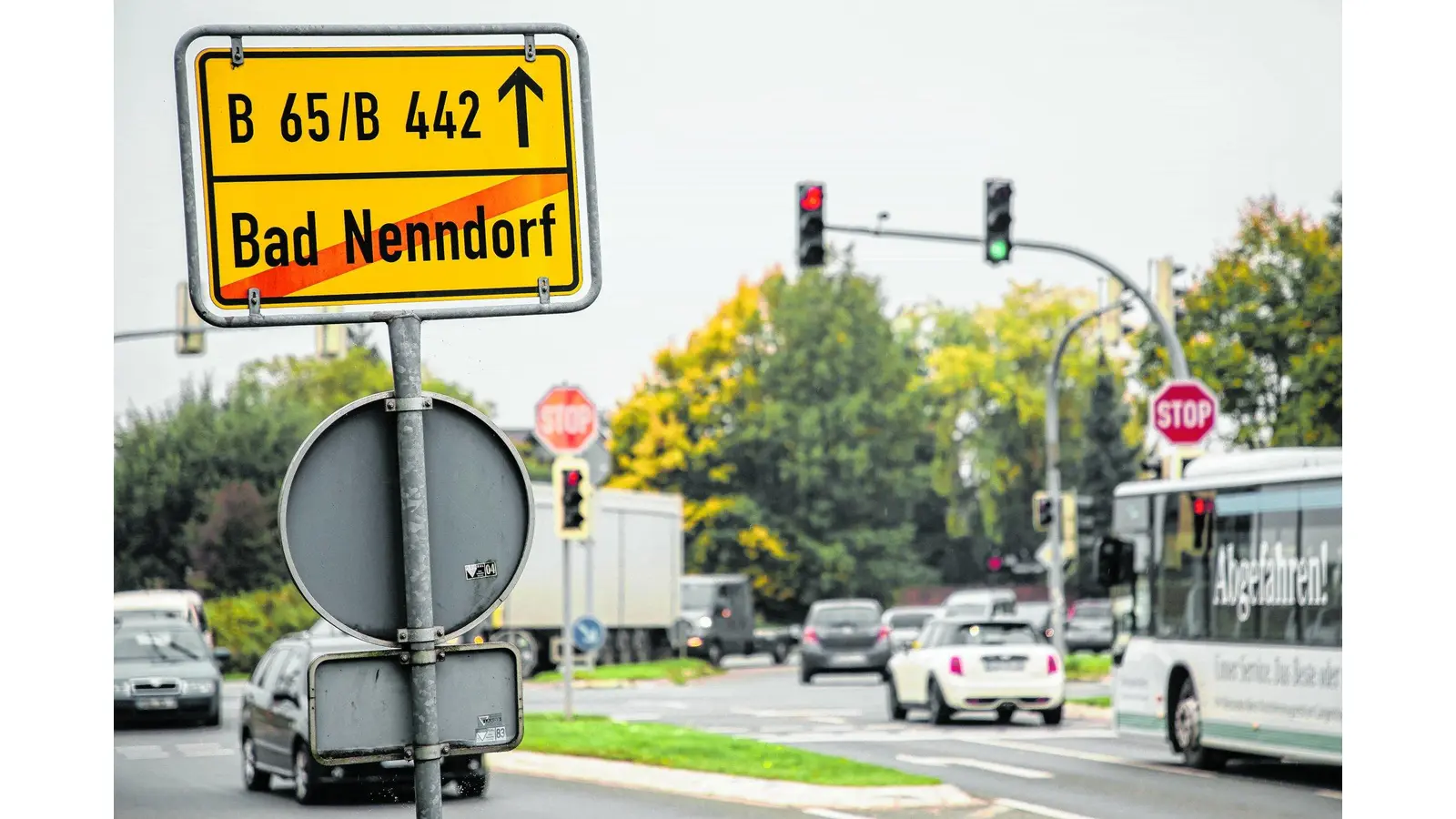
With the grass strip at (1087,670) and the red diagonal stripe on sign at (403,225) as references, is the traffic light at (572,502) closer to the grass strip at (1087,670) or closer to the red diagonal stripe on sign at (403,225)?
the red diagonal stripe on sign at (403,225)

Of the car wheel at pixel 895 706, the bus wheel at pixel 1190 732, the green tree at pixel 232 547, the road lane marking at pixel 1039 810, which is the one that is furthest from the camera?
the green tree at pixel 232 547

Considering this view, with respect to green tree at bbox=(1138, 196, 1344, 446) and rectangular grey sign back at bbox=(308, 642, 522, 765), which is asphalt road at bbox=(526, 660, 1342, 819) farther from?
rectangular grey sign back at bbox=(308, 642, 522, 765)

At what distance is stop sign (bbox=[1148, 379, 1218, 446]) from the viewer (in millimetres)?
23719

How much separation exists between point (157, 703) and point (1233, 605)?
597 inches

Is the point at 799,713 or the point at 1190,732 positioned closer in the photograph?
the point at 1190,732

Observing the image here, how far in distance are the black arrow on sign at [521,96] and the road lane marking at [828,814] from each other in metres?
10.5

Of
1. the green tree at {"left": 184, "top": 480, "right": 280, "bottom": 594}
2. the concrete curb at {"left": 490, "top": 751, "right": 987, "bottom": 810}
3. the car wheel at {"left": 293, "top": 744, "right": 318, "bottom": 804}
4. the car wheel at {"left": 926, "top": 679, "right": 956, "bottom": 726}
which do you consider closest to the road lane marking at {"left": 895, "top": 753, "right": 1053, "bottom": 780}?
the concrete curb at {"left": 490, "top": 751, "right": 987, "bottom": 810}

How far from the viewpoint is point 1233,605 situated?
19.3 m

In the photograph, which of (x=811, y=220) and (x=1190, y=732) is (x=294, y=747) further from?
(x=811, y=220)

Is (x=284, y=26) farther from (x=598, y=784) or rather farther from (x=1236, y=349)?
(x=1236, y=349)

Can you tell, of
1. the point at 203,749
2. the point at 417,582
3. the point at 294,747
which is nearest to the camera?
the point at 417,582

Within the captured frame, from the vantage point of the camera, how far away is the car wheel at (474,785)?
1720 centimetres

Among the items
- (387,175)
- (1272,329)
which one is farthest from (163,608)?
(387,175)

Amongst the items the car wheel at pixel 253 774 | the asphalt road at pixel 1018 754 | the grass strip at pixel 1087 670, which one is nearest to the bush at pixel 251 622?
the asphalt road at pixel 1018 754
